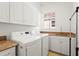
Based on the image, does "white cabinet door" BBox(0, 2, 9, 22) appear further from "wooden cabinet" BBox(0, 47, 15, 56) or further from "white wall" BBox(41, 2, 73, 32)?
"white wall" BBox(41, 2, 73, 32)

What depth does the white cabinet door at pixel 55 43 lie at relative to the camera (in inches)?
90.0

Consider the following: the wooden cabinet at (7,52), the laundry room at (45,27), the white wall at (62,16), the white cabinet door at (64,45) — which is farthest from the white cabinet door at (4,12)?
the white cabinet door at (64,45)

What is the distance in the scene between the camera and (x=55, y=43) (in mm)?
2357

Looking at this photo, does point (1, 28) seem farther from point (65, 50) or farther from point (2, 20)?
point (65, 50)

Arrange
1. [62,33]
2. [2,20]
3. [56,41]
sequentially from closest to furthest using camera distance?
[2,20] < [62,33] < [56,41]

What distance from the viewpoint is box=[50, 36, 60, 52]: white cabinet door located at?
7.50 feet

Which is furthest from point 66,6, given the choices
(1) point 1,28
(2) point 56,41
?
(1) point 1,28

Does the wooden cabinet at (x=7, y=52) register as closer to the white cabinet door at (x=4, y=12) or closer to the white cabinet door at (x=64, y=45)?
the white cabinet door at (x=4, y=12)

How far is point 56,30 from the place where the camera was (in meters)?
2.12

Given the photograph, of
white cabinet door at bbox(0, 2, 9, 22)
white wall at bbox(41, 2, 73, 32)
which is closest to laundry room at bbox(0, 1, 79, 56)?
white wall at bbox(41, 2, 73, 32)

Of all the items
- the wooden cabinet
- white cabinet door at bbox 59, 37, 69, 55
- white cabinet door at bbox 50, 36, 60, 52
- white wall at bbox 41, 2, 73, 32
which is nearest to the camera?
the wooden cabinet

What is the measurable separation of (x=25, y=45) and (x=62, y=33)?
1.26m

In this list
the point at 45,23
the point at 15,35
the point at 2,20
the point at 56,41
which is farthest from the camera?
the point at 56,41

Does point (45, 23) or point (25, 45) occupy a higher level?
point (45, 23)
